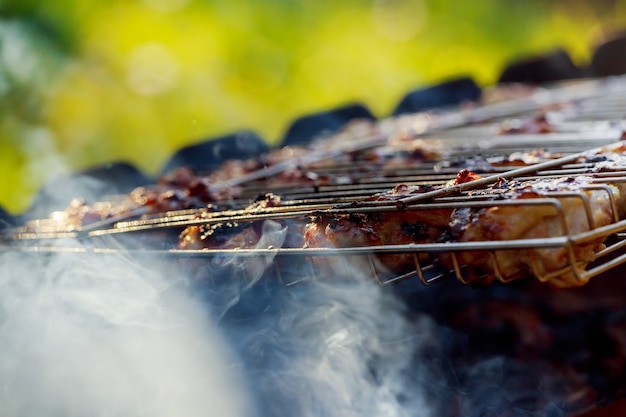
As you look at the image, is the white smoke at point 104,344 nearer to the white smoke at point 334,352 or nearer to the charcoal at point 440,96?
the white smoke at point 334,352

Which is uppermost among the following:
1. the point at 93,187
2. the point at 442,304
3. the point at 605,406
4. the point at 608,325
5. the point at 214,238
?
the point at 93,187

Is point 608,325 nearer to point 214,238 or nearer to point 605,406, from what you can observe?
point 605,406

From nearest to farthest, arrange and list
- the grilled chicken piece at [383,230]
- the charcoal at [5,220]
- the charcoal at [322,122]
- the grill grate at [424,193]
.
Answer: the grill grate at [424,193] < the grilled chicken piece at [383,230] < the charcoal at [5,220] < the charcoal at [322,122]

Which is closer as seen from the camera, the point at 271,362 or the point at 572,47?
the point at 271,362

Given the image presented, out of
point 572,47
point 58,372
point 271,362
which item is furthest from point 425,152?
point 572,47

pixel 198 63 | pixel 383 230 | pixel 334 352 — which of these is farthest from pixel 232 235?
pixel 198 63

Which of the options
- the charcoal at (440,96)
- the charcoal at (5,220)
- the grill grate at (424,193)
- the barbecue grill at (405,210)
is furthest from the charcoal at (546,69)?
the charcoal at (5,220)
